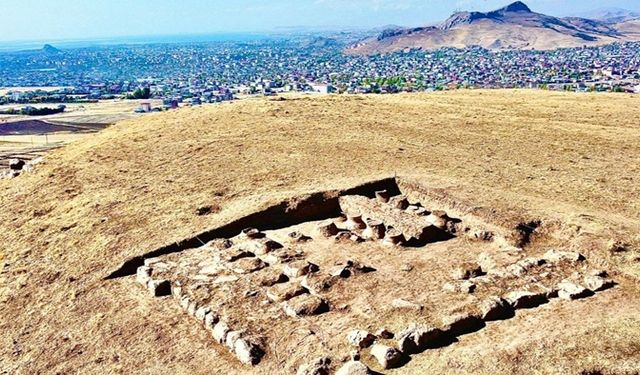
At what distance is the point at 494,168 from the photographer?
71.1ft

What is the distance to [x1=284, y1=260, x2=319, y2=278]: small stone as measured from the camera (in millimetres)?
14102

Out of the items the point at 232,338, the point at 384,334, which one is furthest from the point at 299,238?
the point at 384,334

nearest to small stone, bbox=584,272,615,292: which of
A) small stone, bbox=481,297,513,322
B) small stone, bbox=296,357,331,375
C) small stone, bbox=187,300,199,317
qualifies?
small stone, bbox=481,297,513,322

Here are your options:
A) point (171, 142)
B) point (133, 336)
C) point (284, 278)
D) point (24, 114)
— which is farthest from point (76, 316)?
point (24, 114)

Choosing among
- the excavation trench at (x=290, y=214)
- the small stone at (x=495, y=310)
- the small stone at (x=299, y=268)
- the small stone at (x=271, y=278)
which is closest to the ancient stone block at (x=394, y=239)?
the small stone at (x=299, y=268)

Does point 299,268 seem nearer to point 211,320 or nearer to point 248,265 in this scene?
point 248,265

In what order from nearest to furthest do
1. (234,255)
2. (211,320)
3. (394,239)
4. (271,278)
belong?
1. (211,320)
2. (271,278)
3. (234,255)
4. (394,239)

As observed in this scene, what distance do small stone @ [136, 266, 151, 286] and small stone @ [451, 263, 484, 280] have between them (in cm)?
724

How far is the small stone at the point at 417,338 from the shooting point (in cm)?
1082

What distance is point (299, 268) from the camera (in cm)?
1417

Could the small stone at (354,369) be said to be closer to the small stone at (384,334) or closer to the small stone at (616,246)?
the small stone at (384,334)

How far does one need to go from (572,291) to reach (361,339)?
15.7 ft

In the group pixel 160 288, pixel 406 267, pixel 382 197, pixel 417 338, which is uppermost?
pixel 382 197

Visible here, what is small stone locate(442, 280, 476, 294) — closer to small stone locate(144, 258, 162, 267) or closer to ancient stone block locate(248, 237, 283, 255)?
ancient stone block locate(248, 237, 283, 255)
